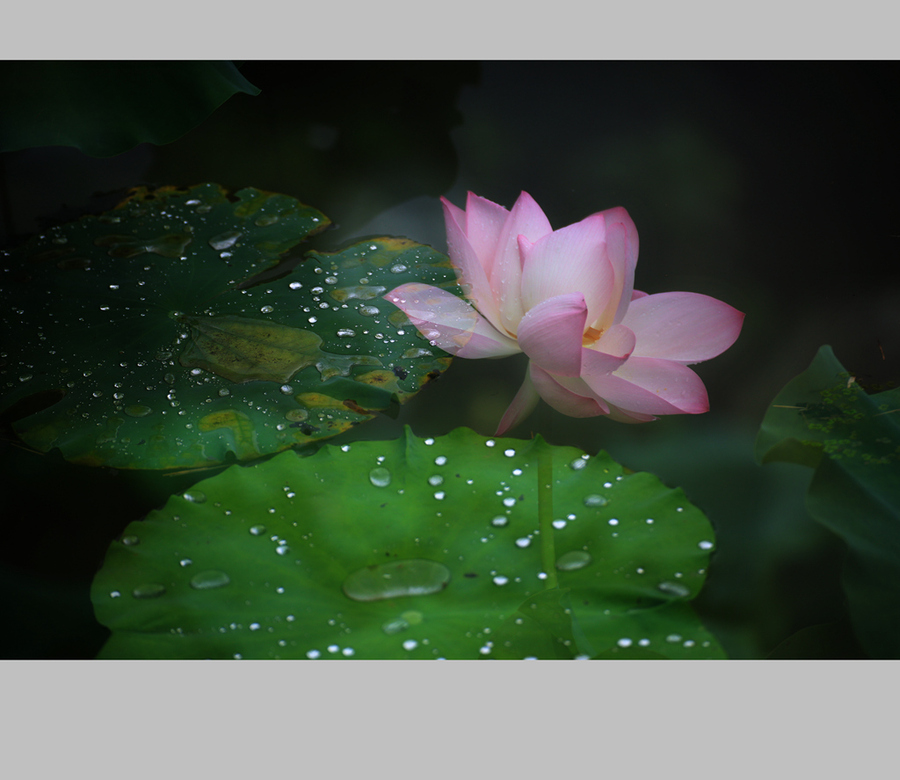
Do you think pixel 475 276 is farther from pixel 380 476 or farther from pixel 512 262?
pixel 380 476

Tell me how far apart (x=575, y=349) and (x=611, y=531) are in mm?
173

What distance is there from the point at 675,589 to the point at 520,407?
0.79 feet

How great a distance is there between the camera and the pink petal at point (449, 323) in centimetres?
73

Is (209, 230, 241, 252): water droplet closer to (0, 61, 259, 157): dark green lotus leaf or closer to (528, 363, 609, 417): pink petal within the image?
(0, 61, 259, 157): dark green lotus leaf

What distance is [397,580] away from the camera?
1.87 feet

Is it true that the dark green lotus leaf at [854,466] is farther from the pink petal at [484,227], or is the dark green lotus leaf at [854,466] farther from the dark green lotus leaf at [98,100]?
the dark green lotus leaf at [98,100]

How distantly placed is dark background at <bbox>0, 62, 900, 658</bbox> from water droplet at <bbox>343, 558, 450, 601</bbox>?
16 centimetres

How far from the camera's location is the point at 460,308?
786mm

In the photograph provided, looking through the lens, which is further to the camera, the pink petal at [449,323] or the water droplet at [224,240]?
the water droplet at [224,240]

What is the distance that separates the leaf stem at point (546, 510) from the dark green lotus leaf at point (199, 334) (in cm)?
17

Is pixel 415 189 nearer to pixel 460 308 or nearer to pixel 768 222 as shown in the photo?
pixel 460 308

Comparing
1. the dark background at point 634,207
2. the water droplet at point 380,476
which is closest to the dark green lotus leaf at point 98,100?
the dark background at point 634,207

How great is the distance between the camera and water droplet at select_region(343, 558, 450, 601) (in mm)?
563

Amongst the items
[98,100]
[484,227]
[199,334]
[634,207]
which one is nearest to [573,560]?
[484,227]
